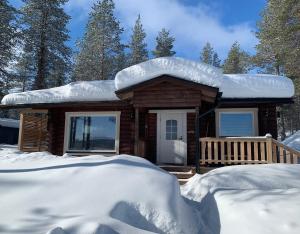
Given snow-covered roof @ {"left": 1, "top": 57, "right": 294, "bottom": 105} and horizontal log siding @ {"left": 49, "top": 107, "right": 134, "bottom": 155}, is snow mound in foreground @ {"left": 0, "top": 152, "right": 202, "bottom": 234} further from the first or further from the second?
horizontal log siding @ {"left": 49, "top": 107, "right": 134, "bottom": 155}

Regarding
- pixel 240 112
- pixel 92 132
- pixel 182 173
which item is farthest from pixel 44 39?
pixel 182 173

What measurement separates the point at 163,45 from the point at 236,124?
26.8 m

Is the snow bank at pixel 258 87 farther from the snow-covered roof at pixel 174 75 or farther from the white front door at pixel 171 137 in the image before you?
the white front door at pixel 171 137

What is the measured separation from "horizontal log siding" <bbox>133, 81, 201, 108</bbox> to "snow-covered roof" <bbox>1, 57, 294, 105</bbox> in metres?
0.38

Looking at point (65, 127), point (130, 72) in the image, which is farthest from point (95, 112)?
point (130, 72)

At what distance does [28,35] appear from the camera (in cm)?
2411

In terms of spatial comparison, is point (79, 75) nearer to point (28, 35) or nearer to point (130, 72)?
point (28, 35)

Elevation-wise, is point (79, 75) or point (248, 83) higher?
point (79, 75)

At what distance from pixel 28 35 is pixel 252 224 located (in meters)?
24.5

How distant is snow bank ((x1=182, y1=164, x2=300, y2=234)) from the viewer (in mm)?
3758

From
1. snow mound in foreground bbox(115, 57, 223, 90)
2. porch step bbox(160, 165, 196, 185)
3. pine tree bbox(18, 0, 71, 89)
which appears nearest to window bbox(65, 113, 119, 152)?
snow mound in foreground bbox(115, 57, 223, 90)

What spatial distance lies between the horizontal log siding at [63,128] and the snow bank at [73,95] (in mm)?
540

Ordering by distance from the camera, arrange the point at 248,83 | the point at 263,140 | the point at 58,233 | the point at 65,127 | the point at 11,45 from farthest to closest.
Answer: the point at 11,45 → the point at 65,127 → the point at 248,83 → the point at 263,140 → the point at 58,233

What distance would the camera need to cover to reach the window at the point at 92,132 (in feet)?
42.4
